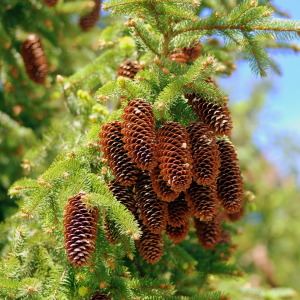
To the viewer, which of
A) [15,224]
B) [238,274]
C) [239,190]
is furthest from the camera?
[238,274]

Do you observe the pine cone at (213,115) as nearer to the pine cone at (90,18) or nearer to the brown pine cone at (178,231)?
the brown pine cone at (178,231)

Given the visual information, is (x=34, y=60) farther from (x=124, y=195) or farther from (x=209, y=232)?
(x=209, y=232)

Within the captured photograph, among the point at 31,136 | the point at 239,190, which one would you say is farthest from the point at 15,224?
the point at 239,190

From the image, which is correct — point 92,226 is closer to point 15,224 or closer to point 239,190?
point 239,190

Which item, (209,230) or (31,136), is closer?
(209,230)

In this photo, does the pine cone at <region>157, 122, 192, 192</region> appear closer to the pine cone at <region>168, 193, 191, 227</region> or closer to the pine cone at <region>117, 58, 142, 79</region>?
the pine cone at <region>168, 193, 191, 227</region>

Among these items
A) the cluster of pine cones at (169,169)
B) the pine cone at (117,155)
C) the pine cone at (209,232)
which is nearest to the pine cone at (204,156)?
the cluster of pine cones at (169,169)
